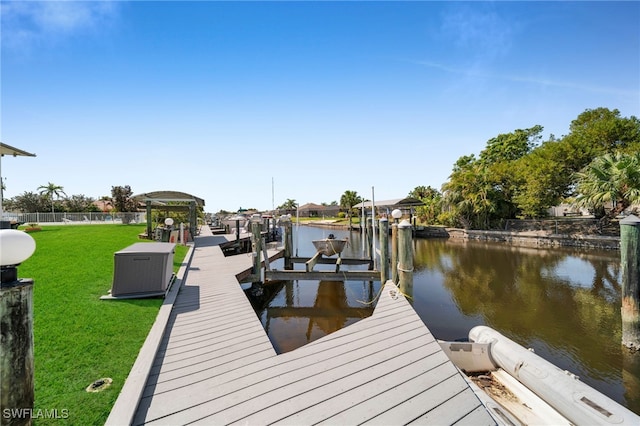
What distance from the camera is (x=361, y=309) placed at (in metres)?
8.86

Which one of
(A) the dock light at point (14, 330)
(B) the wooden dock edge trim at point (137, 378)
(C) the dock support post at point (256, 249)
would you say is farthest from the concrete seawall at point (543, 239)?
(A) the dock light at point (14, 330)

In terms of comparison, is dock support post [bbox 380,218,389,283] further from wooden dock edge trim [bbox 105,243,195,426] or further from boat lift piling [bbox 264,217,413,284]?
wooden dock edge trim [bbox 105,243,195,426]

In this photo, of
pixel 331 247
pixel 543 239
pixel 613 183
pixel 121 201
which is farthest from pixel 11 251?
pixel 121 201

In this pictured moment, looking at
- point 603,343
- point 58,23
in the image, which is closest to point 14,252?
point 58,23

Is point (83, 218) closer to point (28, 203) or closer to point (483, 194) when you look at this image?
point (28, 203)

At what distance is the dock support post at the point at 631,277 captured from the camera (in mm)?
5551

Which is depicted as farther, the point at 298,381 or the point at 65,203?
the point at 65,203

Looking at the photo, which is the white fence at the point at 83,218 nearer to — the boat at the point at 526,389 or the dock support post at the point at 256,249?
the dock support post at the point at 256,249

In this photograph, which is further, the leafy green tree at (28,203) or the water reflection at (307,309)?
the leafy green tree at (28,203)

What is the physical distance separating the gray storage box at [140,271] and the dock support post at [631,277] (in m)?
8.86

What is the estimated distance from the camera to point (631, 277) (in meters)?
5.62

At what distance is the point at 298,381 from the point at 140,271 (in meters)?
4.11

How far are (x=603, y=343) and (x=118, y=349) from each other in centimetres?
907

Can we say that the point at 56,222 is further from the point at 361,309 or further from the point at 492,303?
the point at 492,303
